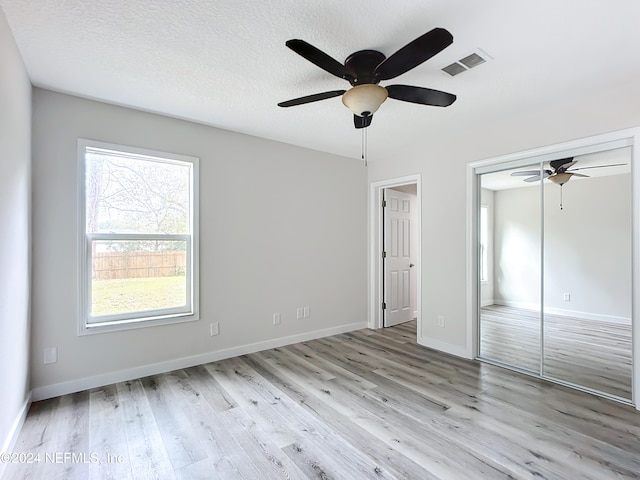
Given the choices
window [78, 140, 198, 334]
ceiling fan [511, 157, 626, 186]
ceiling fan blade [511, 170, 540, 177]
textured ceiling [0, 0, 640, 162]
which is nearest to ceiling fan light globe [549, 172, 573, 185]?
ceiling fan [511, 157, 626, 186]

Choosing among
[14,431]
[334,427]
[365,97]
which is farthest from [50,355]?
[365,97]

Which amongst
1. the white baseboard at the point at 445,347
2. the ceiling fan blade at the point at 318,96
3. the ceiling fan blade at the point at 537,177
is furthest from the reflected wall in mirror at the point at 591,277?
the ceiling fan blade at the point at 318,96

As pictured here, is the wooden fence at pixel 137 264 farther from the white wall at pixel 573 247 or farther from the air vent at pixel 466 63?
the white wall at pixel 573 247

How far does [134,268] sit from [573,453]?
12.1 feet

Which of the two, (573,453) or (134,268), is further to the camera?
(134,268)

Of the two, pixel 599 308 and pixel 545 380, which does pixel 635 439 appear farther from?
pixel 599 308

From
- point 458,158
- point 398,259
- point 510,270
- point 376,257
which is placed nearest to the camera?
point 510,270

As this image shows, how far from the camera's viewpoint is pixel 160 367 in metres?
3.19

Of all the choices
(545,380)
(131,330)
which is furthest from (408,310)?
(131,330)

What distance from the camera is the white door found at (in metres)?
4.97

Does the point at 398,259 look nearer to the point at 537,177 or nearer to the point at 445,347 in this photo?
the point at 445,347

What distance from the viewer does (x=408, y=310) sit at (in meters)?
5.31

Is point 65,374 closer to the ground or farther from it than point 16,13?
closer to the ground

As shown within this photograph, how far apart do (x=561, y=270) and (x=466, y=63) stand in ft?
7.18
